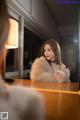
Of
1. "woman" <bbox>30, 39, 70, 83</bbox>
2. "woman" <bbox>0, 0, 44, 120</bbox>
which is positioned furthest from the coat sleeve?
"woman" <bbox>0, 0, 44, 120</bbox>

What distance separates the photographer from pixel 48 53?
0.96 meters

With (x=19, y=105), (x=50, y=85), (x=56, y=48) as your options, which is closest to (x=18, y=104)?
(x=19, y=105)

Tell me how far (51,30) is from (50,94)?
0.95 ft

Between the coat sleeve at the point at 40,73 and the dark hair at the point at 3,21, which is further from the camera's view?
the coat sleeve at the point at 40,73

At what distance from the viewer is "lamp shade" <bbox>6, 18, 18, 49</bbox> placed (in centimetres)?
92

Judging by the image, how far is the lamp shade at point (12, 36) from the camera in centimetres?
92

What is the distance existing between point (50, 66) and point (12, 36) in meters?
0.22

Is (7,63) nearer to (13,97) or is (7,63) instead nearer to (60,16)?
(13,97)

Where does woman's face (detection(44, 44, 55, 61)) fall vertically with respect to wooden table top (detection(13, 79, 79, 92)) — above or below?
above

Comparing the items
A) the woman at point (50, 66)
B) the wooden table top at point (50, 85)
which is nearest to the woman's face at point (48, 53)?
the woman at point (50, 66)

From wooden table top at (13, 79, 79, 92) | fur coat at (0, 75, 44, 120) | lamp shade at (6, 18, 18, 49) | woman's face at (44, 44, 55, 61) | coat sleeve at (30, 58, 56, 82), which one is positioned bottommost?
fur coat at (0, 75, 44, 120)

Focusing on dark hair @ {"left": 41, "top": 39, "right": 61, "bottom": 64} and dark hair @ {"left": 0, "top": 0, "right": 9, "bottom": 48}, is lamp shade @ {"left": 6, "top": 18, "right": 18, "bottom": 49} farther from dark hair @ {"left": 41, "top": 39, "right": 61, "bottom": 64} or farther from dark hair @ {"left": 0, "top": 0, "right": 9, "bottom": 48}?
dark hair @ {"left": 41, "top": 39, "right": 61, "bottom": 64}

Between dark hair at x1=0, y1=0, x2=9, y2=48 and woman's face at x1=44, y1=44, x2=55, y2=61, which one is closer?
dark hair at x1=0, y1=0, x2=9, y2=48

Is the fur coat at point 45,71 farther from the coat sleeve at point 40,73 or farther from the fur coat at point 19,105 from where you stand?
the fur coat at point 19,105
